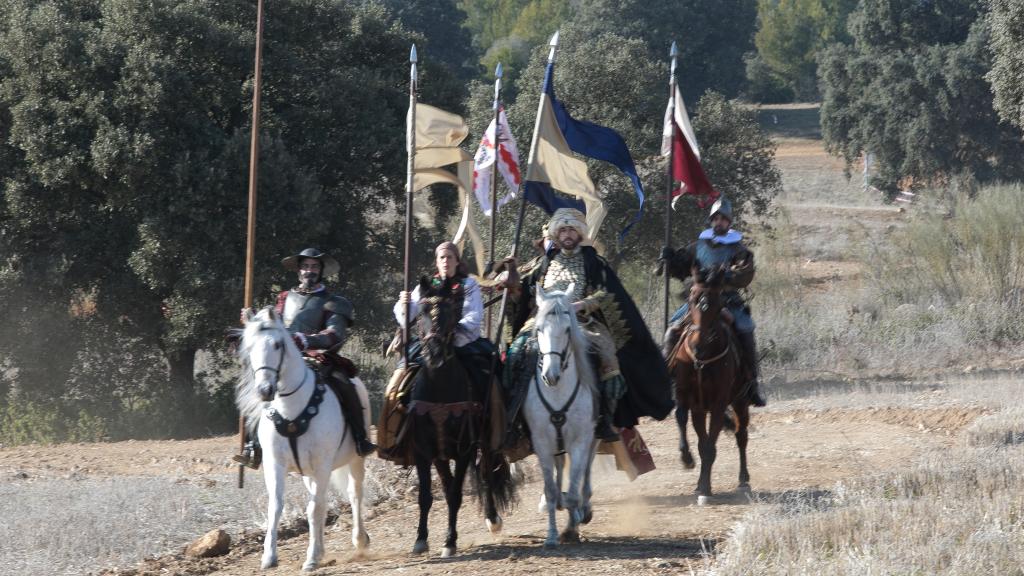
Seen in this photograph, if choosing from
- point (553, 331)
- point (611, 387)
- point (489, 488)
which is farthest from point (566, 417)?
point (489, 488)

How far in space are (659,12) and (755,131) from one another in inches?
1658

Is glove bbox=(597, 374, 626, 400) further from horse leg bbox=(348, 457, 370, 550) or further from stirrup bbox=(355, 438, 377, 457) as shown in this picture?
horse leg bbox=(348, 457, 370, 550)

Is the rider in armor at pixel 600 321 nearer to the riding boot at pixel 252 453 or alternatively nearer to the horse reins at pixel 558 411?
the horse reins at pixel 558 411

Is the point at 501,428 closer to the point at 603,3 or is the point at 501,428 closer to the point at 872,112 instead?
the point at 872,112

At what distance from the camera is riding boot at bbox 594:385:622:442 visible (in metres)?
11.5

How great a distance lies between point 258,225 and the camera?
71.8 feet

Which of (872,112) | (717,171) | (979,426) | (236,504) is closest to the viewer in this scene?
(236,504)

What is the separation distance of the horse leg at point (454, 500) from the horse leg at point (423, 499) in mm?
164

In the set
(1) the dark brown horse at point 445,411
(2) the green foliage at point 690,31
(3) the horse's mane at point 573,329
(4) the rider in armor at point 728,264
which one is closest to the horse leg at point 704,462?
(4) the rider in armor at point 728,264

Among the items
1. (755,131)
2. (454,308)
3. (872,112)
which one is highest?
(872,112)

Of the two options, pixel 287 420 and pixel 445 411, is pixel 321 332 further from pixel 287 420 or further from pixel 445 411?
pixel 445 411

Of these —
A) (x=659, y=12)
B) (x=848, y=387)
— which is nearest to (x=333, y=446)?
(x=848, y=387)

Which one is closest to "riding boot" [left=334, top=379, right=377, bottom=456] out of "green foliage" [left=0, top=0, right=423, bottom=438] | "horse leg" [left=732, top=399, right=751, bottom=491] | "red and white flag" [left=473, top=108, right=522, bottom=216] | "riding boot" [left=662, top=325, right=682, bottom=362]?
"riding boot" [left=662, top=325, right=682, bottom=362]

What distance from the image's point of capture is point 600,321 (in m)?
11.8
